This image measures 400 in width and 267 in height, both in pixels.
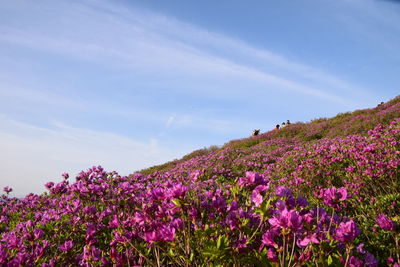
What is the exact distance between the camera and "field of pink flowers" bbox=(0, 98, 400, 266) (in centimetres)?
233

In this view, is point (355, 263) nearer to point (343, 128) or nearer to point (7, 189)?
point (7, 189)

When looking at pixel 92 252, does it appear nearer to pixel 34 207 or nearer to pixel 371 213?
pixel 371 213

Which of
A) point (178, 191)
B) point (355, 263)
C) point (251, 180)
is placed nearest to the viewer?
point (355, 263)

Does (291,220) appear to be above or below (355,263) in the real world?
above

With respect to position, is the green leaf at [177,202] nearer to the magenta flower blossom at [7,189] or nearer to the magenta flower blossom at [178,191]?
the magenta flower blossom at [178,191]

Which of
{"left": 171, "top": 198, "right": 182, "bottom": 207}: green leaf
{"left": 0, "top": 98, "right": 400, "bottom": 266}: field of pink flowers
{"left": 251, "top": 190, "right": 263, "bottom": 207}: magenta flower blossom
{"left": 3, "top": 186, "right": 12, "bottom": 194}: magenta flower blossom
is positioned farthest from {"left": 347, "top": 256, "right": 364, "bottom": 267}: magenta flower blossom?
{"left": 3, "top": 186, "right": 12, "bottom": 194}: magenta flower blossom

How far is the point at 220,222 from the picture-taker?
2.93 meters

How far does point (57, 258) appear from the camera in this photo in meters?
3.51

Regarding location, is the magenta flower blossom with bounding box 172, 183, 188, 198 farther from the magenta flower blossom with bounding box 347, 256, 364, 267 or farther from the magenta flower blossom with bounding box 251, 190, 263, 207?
the magenta flower blossom with bounding box 347, 256, 364, 267

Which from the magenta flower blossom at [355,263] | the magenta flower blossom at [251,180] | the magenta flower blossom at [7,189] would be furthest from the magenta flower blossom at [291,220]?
the magenta flower blossom at [7,189]

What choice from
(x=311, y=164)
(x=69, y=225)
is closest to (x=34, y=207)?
(x=69, y=225)

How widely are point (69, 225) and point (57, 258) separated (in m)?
1.68

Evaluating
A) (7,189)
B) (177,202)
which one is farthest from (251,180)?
(7,189)

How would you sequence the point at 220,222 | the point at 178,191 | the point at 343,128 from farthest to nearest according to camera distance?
the point at 343,128 → the point at 220,222 → the point at 178,191
